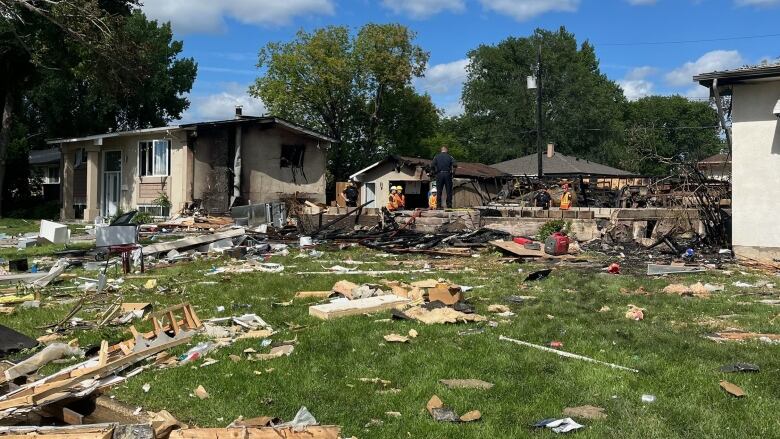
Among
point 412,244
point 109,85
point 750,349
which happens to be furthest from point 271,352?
point 109,85

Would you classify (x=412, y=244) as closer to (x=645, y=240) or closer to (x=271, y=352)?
(x=645, y=240)

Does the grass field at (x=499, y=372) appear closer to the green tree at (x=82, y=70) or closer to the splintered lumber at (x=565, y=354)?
the splintered lumber at (x=565, y=354)

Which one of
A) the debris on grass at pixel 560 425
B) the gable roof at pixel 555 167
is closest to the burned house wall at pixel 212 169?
the gable roof at pixel 555 167

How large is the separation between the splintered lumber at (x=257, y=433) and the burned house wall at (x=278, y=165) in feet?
77.1

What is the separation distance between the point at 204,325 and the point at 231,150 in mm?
20383

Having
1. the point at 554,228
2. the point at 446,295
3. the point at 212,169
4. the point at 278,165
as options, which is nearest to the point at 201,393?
the point at 446,295

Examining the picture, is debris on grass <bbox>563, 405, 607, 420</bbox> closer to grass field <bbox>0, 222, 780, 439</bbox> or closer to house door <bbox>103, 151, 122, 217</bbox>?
grass field <bbox>0, 222, 780, 439</bbox>

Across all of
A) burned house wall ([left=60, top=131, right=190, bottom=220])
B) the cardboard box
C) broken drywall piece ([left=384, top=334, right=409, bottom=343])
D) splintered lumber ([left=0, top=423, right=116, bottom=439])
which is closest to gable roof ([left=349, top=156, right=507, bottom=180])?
burned house wall ([left=60, top=131, right=190, bottom=220])

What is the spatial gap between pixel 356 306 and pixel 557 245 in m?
7.90

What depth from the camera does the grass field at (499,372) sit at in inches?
173

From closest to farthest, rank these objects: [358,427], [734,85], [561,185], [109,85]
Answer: [358,427], [734,85], [109,85], [561,185]

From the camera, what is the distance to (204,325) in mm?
7176

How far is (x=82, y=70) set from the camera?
1025 inches

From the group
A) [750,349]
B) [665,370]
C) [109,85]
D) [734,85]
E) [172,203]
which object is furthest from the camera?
[172,203]
